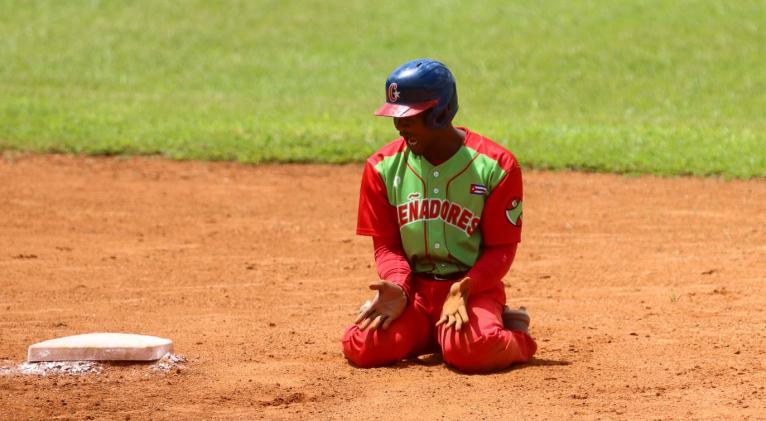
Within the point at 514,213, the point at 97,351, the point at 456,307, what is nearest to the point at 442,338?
the point at 456,307

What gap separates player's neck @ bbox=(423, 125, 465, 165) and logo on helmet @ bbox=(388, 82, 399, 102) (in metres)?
0.28

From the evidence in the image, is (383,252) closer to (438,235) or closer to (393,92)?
(438,235)

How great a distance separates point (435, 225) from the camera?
237 inches

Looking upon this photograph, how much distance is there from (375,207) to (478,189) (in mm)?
527

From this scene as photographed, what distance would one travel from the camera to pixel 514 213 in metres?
5.98

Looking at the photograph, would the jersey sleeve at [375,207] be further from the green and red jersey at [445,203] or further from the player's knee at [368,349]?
the player's knee at [368,349]

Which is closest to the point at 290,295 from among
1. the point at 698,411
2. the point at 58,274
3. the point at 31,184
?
the point at 58,274

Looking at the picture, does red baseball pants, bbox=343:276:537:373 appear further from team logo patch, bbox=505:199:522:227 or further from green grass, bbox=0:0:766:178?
green grass, bbox=0:0:766:178

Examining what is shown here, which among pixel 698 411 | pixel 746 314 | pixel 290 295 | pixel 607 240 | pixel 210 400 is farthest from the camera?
pixel 607 240

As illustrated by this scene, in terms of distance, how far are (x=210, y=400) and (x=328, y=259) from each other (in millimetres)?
3357

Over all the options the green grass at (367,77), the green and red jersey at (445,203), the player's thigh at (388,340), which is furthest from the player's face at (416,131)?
the green grass at (367,77)

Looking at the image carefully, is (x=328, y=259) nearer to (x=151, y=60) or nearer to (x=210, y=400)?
(x=210, y=400)

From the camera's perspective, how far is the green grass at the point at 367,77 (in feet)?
42.1

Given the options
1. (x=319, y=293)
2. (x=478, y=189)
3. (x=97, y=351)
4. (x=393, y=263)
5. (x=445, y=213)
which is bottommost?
(x=319, y=293)
